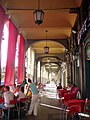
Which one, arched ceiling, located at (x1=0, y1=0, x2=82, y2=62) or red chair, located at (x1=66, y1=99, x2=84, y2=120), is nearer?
red chair, located at (x1=66, y1=99, x2=84, y2=120)

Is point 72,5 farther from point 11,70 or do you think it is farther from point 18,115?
point 18,115

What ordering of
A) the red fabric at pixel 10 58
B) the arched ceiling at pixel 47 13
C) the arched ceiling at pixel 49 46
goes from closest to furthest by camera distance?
1. the arched ceiling at pixel 47 13
2. the red fabric at pixel 10 58
3. the arched ceiling at pixel 49 46

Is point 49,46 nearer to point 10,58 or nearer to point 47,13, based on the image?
point 47,13

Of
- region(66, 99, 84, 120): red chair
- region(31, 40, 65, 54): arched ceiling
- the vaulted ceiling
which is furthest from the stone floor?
region(31, 40, 65, 54): arched ceiling

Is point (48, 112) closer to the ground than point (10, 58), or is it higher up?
closer to the ground

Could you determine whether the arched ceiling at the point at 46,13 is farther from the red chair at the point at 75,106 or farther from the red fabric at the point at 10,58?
the red chair at the point at 75,106

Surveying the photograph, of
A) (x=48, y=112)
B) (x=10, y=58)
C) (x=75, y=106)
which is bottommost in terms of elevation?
(x=48, y=112)

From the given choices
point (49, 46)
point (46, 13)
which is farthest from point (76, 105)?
point (49, 46)

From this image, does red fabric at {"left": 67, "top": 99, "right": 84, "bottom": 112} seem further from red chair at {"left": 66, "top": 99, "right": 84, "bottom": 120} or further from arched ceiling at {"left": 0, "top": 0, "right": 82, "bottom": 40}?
arched ceiling at {"left": 0, "top": 0, "right": 82, "bottom": 40}

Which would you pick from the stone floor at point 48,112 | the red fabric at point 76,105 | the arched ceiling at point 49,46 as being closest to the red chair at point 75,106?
the red fabric at point 76,105

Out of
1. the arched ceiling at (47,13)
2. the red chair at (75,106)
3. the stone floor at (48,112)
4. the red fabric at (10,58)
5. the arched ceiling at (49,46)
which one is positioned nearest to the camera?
the red chair at (75,106)

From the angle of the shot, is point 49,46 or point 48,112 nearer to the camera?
point 48,112

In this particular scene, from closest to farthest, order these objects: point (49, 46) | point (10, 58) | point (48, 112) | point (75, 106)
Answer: point (75, 106) → point (48, 112) → point (10, 58) → point (49, 46)

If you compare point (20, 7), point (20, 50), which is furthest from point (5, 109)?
point (20, 50)
